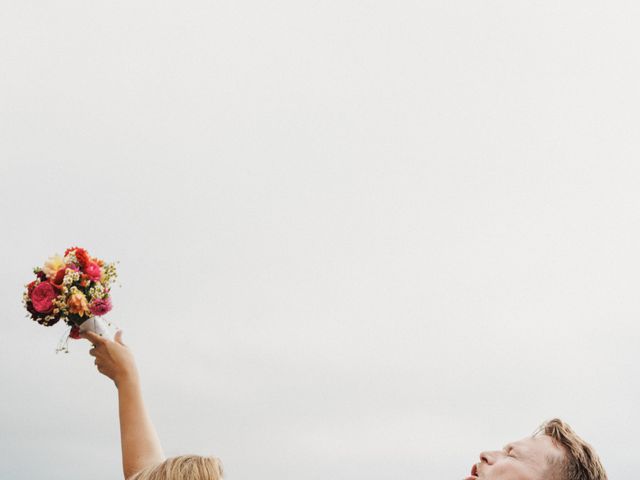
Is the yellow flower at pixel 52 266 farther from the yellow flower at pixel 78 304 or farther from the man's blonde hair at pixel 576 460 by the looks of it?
the man's blonde hair at pixel 576 460

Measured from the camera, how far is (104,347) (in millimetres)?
7398

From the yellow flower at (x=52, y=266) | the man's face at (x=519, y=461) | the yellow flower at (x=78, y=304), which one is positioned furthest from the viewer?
the yellow flower at (x=52, y=266)

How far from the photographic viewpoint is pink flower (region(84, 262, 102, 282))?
929 centimetres

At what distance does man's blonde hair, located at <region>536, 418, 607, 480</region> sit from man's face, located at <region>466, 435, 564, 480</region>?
0.19ft

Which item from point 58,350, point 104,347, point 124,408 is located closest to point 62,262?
point 58,350

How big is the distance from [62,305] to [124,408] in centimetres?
234

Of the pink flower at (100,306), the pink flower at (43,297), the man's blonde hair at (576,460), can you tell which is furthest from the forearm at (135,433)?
the man's blonde hair at (576,460)

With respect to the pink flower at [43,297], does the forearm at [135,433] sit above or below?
below

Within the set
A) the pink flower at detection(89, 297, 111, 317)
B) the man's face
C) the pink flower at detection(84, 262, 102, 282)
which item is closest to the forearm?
the pink flower at detection(89, 297, 111, 317)

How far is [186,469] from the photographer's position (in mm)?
4918

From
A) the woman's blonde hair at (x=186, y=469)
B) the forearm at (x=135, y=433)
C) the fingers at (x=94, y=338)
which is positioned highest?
the fingers at (x=94, y=338)

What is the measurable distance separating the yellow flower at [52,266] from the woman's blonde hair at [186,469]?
4.68 m

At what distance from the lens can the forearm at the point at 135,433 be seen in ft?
21.5

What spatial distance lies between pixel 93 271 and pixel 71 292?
0.61m
